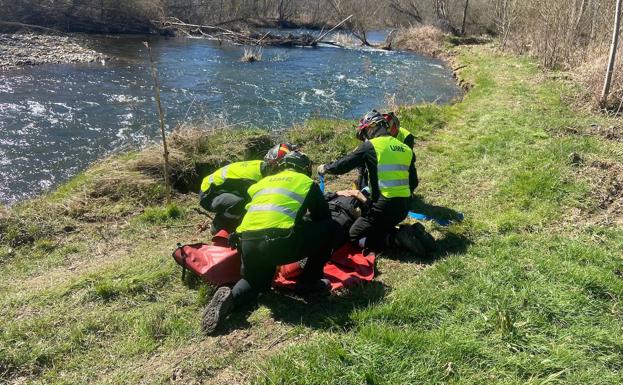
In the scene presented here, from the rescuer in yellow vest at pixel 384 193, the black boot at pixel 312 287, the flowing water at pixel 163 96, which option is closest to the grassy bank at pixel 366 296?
the black boot at pixel 312 287

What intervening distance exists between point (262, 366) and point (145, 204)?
16.9 feet

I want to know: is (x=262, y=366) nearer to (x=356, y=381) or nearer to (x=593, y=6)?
(x=356, y=381)

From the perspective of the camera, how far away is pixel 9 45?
21.5 meters

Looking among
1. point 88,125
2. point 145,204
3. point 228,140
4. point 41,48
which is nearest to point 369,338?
point 145,204

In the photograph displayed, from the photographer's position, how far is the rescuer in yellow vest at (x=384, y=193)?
5613 mm

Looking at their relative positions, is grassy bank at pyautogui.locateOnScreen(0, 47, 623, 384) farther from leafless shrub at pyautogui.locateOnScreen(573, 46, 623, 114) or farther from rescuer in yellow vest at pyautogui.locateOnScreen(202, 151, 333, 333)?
leafless shrub at pyautogui.locateOnScreen(573, 46, 623, 114)

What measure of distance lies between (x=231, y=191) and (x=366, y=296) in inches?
90.7

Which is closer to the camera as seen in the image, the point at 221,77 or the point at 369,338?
the point at 369,338

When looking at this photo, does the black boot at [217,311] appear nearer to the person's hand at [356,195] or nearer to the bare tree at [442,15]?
the person's hand at [356,195]

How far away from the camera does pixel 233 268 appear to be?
516cm

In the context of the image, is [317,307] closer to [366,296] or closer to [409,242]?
[366,296]

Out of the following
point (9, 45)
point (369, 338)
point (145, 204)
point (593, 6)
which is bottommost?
point (145, 204)

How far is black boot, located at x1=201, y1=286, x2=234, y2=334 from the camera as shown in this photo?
4312 mm

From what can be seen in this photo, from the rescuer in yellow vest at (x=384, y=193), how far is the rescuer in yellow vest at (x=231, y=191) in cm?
91
